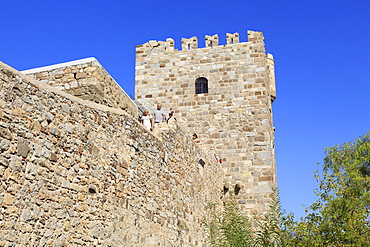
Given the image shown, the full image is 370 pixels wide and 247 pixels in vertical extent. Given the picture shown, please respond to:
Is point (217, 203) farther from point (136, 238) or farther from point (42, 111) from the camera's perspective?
point (42, 111)

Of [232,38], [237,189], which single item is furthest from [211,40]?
[237,189]

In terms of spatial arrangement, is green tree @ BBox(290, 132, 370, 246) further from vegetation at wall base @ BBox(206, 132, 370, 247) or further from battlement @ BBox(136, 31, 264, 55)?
battlement @ BBox(136, 31, 264, 55)

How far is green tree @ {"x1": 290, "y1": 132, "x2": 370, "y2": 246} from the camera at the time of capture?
10.7 m

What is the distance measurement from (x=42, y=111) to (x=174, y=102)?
1047cm

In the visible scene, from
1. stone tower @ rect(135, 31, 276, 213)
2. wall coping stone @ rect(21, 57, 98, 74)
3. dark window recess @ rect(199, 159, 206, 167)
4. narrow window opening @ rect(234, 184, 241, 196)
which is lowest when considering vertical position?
narrow window opening @ rect(234, 184, 241, 196)

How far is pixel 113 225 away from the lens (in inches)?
328

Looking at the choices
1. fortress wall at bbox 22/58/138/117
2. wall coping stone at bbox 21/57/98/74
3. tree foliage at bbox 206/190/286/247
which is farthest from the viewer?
tree foliage at bbox 206/190/286/247

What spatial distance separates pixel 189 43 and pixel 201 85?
5.97ft

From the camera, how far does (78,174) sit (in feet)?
24.8

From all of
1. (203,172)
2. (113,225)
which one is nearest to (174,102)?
(203,172)

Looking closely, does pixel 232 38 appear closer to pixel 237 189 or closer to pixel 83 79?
pixel 237 189

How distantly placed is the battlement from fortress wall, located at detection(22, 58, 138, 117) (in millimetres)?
8463

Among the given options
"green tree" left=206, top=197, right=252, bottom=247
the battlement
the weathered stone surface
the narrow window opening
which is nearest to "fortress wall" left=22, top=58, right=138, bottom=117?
Answer: the weathered stone surface

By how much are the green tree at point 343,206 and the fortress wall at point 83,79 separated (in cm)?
565
